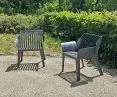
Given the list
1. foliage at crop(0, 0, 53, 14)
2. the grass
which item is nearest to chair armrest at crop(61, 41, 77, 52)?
the grass

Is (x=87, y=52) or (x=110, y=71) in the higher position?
(x=87, y=52)

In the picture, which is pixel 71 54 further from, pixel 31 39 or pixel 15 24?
pixel 15 24

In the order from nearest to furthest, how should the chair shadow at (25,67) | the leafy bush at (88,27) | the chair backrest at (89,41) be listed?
the chair backrest at (89,41) → the chair shadow at (25,67) → the leafy bush at (88,27)

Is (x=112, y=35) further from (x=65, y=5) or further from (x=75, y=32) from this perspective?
(x=65, y=5)

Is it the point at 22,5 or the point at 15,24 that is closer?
the point at 15,24

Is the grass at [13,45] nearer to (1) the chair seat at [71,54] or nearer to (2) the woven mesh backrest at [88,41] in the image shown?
(2) the woven mesh backrest at [88,41]

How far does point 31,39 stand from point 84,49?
1.68 m

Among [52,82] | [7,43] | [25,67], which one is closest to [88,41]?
[52,82]

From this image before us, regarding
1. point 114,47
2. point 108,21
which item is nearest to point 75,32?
point 108,21

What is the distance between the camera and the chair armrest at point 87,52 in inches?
291

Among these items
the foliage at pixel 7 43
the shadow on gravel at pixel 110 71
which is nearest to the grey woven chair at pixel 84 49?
the shadow on gravel at pixel 110 71

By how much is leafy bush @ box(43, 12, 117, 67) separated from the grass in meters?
0.50

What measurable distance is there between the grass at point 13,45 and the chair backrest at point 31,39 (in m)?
1.34

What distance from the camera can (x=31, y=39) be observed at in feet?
27.8
